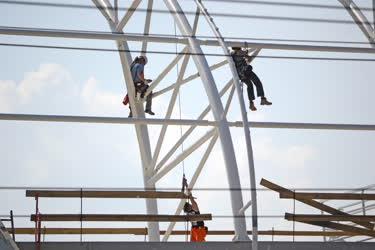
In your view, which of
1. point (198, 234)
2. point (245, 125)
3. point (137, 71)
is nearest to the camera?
point (245, 125)

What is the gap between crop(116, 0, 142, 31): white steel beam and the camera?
2702 centimetres

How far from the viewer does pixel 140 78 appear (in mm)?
27000

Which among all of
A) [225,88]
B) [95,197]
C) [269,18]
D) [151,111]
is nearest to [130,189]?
[95,197]

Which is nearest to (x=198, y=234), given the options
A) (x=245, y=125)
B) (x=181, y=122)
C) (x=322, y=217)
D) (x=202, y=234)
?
(x=202, y=234)

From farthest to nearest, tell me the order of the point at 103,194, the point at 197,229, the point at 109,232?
1. the point at 197,229
2. the point at 109,232
3. the point at 103,194

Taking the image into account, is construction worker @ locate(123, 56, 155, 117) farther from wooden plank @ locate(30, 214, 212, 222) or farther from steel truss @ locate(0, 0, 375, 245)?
wooden plank @ locate(30, 214, 212, 222)

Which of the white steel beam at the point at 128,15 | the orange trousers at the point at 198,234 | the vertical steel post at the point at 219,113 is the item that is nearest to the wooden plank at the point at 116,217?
the orange trousers at the point at 198,234

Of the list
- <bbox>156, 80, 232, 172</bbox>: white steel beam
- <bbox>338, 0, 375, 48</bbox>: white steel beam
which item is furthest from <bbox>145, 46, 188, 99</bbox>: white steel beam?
<bbox>338, 0, 375, 48</bbox>: white steel beam

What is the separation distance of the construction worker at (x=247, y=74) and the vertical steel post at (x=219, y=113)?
2.59 ft

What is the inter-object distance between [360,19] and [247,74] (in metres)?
3.95

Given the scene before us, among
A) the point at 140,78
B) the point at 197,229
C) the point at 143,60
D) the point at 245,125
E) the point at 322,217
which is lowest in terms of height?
the point at 322,217

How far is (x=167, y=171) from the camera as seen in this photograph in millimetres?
26266

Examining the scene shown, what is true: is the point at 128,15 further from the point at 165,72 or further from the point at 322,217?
the point at 322,217

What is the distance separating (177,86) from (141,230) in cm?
531
